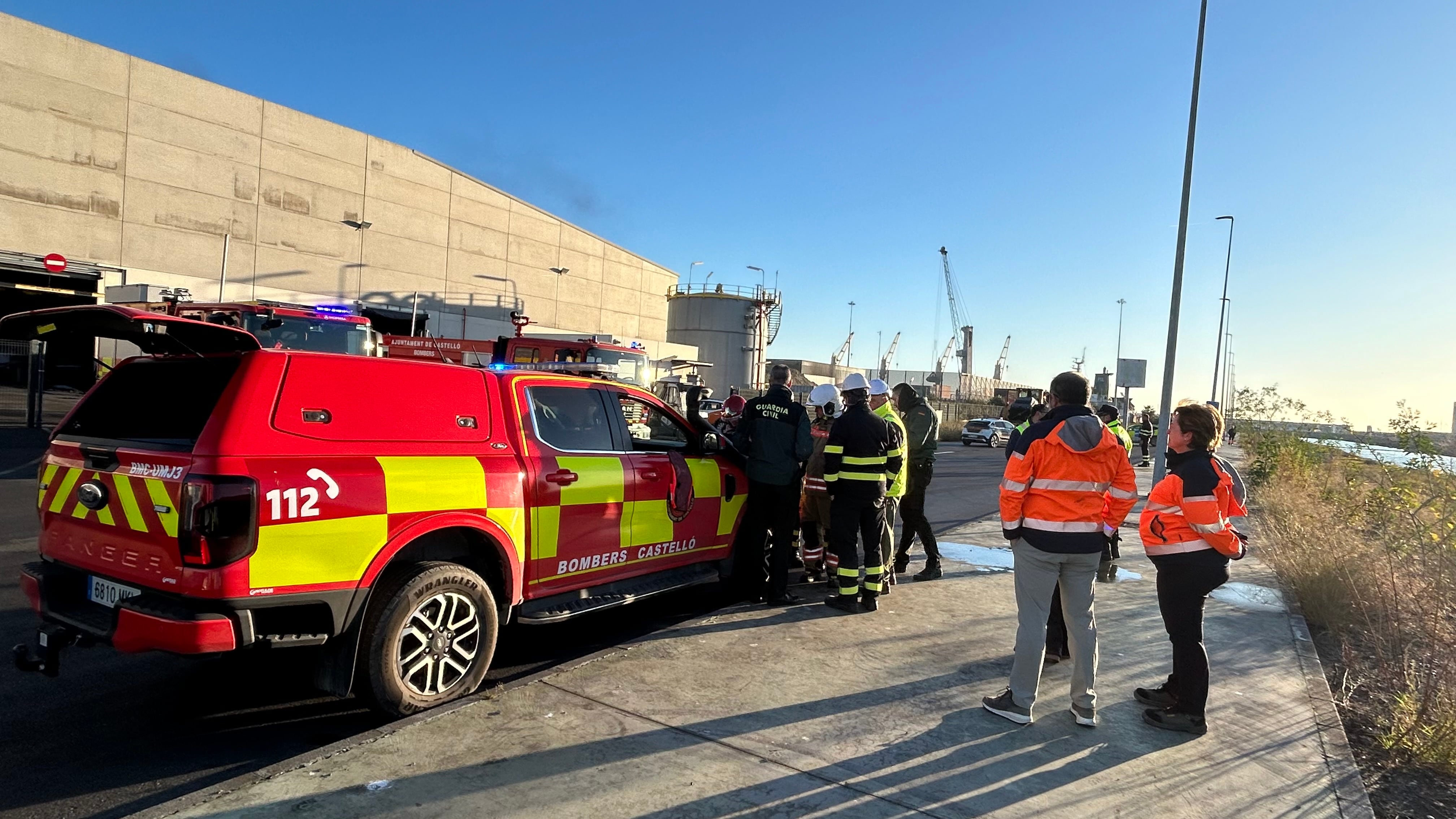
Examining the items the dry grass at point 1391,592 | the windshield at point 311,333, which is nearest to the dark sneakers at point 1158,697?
the dry grass at point 1391,592

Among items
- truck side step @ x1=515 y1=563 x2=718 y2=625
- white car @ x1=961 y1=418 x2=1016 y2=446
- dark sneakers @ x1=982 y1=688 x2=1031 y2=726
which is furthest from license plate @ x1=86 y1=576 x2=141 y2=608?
white car @ x1=961 y1=418 x2=1016 y2=446

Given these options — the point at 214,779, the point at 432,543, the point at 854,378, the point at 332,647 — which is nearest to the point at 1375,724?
the point at 854,378

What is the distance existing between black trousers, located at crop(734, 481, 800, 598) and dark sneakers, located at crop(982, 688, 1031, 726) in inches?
86.6

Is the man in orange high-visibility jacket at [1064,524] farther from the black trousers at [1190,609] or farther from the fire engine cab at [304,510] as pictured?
the fire engine cab at [304,510]

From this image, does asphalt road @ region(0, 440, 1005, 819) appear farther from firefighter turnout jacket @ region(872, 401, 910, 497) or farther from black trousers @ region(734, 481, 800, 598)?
firefighter turnout jacket @ region(872, 401, 910, 497)

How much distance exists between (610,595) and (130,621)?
251cm

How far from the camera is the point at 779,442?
618 cm

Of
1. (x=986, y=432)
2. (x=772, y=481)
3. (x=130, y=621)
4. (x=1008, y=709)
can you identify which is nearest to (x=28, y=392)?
(x=130, y=621)

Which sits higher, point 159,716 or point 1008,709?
point 1008,709

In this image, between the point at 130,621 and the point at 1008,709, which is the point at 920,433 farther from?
the point at 130,621

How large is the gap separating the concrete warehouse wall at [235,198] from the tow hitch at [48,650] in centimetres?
2395

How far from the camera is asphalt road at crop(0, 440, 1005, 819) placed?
3303 millimetres

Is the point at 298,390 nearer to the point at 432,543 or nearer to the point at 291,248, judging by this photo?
the point at 432,543

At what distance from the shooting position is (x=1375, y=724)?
14.8 ft
